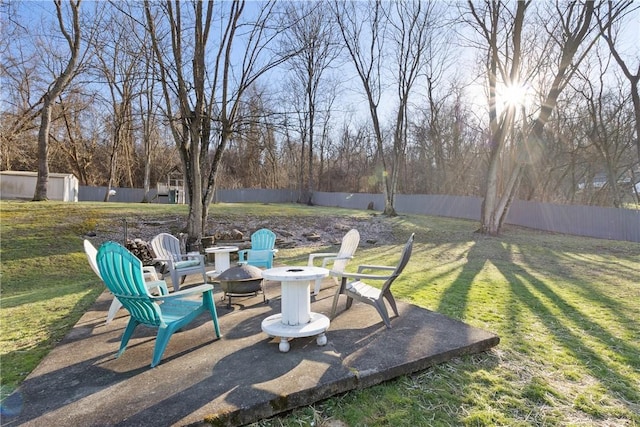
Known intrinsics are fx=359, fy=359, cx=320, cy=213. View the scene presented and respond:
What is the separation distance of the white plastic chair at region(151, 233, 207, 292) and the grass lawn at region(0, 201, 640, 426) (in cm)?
111

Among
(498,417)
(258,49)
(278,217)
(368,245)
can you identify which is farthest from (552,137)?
(498,417)

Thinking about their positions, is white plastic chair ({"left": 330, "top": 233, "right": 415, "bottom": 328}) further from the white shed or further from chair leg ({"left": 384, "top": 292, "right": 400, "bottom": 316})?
the white shed

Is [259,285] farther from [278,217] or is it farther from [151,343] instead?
[278,217]

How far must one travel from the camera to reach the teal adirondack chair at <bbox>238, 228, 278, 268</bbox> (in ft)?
18.3

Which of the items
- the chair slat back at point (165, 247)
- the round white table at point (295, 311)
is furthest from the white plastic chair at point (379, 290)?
the chair slat back at point (165, 247)

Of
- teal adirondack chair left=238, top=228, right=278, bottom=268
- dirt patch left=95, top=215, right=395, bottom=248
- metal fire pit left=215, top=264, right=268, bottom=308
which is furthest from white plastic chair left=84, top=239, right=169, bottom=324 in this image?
dirt patch left=95, top=215, right=395, bottom=248

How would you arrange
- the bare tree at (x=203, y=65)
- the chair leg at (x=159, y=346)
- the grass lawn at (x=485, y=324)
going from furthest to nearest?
the bare tree at (x=203, y=65), the chair leg at (x=159, y=346), the grass lawn at (x=485, y=324)

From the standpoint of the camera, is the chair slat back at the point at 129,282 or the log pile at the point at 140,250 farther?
the log pile at the point at 140,250

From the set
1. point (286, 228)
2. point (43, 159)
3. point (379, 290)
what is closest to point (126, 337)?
point (379, 290)

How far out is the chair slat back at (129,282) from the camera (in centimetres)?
281

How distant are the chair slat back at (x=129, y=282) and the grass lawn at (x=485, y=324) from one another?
3.08 feet

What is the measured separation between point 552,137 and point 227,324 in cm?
2173

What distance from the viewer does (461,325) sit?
3.60 metres

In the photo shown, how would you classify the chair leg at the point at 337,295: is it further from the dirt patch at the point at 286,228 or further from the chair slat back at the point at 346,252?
the dirt patch at the point at 286,228
